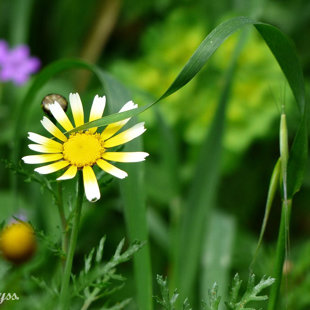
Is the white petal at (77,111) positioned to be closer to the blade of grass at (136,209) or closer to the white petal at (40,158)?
the white petal at (40,158)

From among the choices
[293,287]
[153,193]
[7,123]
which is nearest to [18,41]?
[7,123]

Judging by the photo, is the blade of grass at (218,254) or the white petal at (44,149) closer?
the white petal at (44,149)

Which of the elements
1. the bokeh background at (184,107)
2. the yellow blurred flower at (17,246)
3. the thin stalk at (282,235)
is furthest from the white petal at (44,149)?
the bokeh background at (184,107)

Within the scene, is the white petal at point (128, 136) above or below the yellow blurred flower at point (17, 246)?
above

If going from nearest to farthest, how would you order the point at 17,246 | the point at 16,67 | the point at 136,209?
the point at 17,246
the point at 136,209
the point at 16,67

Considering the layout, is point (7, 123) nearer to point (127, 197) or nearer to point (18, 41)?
point (18, 41)

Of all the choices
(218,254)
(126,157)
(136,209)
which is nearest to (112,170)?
(126,157)

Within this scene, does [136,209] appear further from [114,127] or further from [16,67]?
[16,67]
